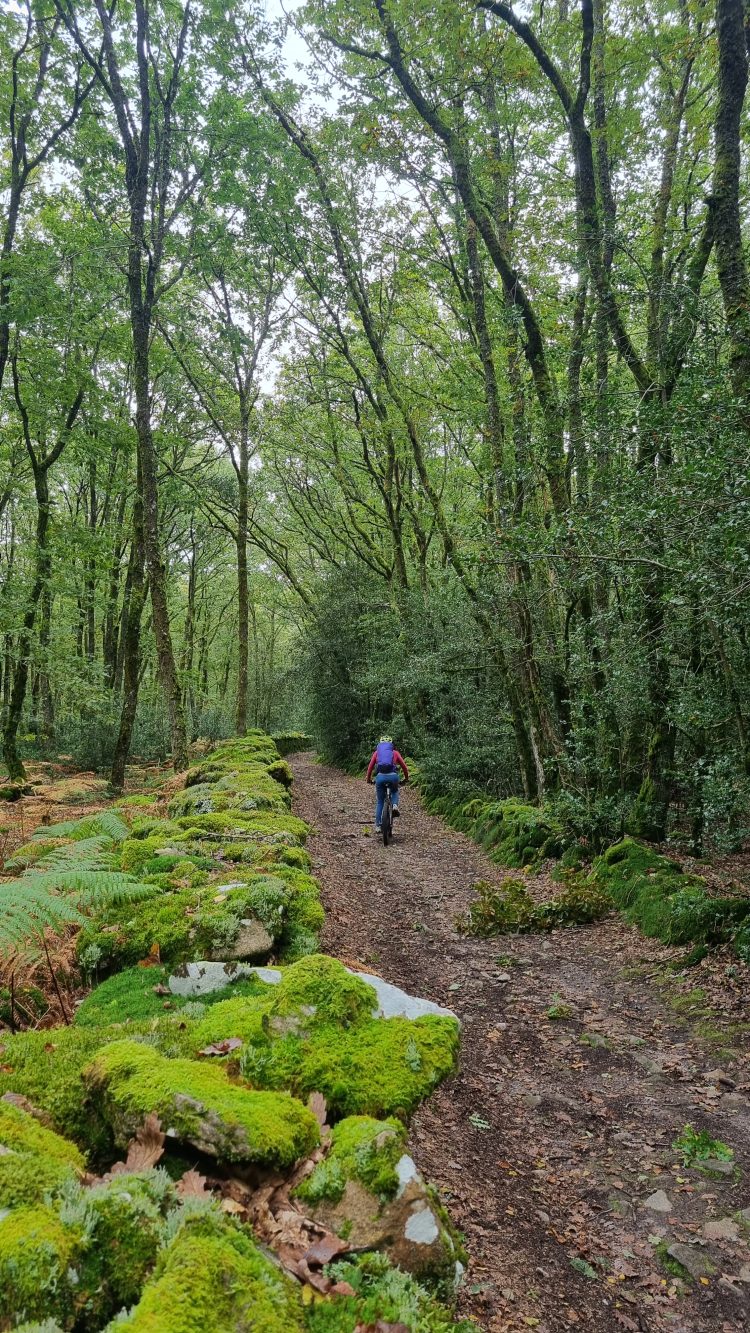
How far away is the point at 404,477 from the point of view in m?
22.9

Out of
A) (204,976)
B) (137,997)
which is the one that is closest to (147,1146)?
(137,997)

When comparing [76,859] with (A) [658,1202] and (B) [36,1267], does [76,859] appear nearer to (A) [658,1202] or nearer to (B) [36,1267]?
(B) [36,1267]

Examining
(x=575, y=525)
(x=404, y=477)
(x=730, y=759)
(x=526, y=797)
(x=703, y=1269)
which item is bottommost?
(x=703, y=1269)

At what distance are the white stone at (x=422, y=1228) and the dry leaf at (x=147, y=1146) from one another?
0.97 m

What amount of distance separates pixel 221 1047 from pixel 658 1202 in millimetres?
2552

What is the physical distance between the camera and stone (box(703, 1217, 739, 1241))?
3408 millimetres

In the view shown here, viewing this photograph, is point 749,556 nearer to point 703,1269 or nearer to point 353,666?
point 703,1269

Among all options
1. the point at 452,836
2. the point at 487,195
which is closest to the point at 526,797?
the point at 452,836

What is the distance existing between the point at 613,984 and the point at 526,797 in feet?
21.0

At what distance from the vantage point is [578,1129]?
170 inches

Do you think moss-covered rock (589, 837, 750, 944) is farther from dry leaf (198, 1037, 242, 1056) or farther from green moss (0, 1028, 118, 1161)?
green moss (0, 1028, 118, 1161)

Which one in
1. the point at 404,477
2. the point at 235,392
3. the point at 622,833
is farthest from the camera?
the point at 404,477

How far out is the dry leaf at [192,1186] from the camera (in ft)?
7.61

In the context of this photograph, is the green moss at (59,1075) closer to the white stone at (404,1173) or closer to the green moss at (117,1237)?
the green moss at (117,1237)
